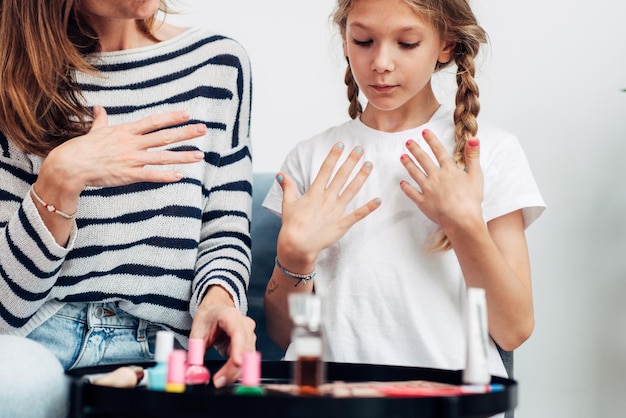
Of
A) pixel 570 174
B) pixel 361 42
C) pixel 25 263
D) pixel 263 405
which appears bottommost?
pixel 263 405

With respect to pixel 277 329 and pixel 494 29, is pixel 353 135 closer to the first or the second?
pixel 277 329

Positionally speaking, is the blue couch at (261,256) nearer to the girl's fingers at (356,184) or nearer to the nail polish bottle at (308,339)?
→ the girl's fingers at (356,184)

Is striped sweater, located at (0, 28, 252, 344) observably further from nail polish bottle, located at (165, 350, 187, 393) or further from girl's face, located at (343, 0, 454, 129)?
nail polish bottle, located at (165, 350, 187, 393)

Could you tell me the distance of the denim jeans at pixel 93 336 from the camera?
1.21 m

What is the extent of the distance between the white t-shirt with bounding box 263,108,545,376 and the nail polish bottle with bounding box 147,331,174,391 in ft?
1.65

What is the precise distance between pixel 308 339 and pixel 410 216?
65cm

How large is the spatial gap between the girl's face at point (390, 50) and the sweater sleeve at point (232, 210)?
217 mm

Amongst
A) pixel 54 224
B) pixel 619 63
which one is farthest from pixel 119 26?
pixel 619 63

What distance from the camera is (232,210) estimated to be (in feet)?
4.52

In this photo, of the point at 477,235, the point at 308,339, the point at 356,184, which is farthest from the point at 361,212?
the point at 308,339

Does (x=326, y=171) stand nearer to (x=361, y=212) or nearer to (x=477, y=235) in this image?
(x=361, y=212)

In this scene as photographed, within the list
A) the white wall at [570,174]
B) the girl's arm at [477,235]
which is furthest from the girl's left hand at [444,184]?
the white wall at [570,174]

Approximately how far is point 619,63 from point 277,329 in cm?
88

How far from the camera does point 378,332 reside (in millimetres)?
1322
